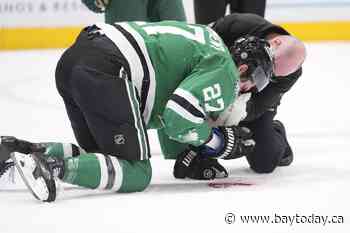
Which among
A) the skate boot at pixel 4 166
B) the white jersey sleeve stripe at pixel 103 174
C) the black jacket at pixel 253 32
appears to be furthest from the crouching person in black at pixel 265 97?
the skate boot at pixel 4 166

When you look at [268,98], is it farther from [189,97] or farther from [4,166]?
[4,166]

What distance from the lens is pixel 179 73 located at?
2156mm

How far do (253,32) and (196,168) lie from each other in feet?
1.52

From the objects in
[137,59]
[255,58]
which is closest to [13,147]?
[137,59]

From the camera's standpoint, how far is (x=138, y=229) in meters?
1.68

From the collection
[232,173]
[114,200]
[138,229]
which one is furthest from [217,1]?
[138,229]

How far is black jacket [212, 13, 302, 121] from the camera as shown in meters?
2.46

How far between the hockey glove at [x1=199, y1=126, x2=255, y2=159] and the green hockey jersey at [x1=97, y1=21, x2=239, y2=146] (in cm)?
6

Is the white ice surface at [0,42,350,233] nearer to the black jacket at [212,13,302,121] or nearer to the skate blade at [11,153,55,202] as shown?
the skate blade at [11,153,55,202]

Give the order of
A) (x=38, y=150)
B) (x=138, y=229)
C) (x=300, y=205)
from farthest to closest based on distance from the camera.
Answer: (x=38, y=150), (x=300, y=205), (x=138, y=229)

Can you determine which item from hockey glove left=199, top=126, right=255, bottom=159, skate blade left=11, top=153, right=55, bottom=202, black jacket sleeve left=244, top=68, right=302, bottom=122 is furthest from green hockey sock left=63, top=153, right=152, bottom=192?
black jacket sleeve left=244, top=68, right=302, bottom=122

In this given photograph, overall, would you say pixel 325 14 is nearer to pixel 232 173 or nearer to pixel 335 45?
pixel 335 45

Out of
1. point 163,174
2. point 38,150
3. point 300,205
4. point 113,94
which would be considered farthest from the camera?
point 163,174

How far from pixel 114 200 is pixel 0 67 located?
13.6 ft
